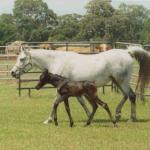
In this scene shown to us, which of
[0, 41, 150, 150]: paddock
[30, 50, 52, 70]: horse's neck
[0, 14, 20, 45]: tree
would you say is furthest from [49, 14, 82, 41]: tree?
[30, 50, 52, 70]: horse's neck

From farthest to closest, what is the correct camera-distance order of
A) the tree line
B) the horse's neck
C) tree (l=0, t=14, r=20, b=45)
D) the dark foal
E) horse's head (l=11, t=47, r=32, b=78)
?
tree (l=0, t=14, r=20, b=45), the tree line, horse's head (l=11, t=47, r=32, b=78), the horse's neck, the dark foal

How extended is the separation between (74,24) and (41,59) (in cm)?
6591

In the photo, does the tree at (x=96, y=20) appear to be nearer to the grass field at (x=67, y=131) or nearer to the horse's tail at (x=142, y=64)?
the grass field at (x=67, y=131)

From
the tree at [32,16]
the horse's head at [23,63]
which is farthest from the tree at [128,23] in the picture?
the horse's head at [23,63]

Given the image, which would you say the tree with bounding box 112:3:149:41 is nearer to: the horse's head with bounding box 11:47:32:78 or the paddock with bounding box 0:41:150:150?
the paddock with bounding box 0:41:150:150

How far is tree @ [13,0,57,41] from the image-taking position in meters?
81.0

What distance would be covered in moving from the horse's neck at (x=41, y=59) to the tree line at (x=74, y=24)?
2131 inches

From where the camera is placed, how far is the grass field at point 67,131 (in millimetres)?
8510

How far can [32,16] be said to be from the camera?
8919 cm

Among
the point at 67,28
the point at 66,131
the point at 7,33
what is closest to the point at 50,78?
the point at 66,131

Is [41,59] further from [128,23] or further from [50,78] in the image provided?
[128,23]

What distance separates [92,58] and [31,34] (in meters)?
62.1

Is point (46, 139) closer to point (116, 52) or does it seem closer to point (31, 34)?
point (116, 52)

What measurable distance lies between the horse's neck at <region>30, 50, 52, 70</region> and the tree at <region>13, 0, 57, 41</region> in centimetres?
6449
